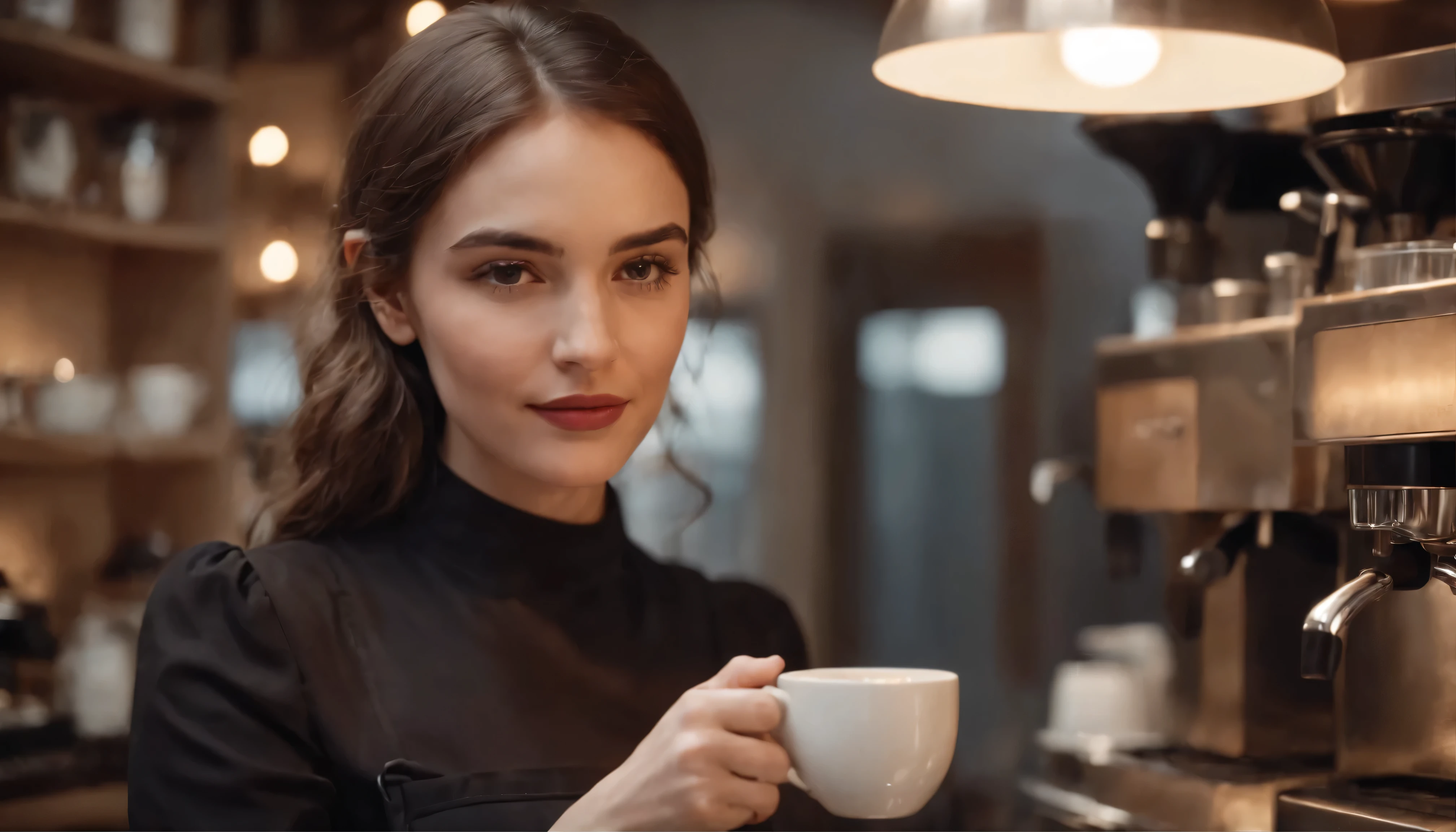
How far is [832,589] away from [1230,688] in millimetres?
597

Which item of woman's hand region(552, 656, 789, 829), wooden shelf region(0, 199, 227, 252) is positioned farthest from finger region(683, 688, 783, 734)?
wooden shelf region(0, 199, 227, 252)

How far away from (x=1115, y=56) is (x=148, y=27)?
1.32 m

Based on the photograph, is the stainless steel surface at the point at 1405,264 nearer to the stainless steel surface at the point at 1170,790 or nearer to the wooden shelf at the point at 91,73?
the stainless steel surface at the point at 1170,790

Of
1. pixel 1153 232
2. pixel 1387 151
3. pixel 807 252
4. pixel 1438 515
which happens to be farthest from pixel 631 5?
pixel 1438 515

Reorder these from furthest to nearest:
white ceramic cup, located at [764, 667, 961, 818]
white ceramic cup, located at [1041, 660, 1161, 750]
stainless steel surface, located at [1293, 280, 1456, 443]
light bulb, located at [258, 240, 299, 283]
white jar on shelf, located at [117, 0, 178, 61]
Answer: light bulb, located at [258, 240, 299, 283] < white jar on shelf, located at [117, 0, 178, 61] < white ceramic cup, located at [1041, 660, 1161, 750] < stainless steel surface, located at [1293, 280, 1456, 443] < white ceramic cup, located at [764, 667, 961, 818]

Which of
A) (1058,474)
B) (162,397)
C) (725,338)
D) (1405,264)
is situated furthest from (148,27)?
(1405,264)

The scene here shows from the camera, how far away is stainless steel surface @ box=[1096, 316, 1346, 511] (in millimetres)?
1021

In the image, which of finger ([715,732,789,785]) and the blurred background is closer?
finger ([715,732,789,785])

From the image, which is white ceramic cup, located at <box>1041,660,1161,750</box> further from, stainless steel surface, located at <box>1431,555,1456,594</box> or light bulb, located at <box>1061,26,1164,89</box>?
light bulb, located at <box>1061,26,1164,89</box>

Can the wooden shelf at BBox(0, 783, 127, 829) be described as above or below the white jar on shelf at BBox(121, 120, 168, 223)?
below

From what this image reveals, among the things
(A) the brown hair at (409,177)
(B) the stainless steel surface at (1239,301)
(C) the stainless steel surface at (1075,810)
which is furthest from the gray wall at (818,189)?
(A) the brown hair at (409,177)

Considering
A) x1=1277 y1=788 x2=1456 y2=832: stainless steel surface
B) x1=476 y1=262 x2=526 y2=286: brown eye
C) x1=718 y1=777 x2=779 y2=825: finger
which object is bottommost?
x1=1277 y1=788 x2=1456 y2=832: stainless steel surface

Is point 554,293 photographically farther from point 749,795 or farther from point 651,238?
point 749,795

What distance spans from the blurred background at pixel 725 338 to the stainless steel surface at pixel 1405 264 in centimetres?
55
